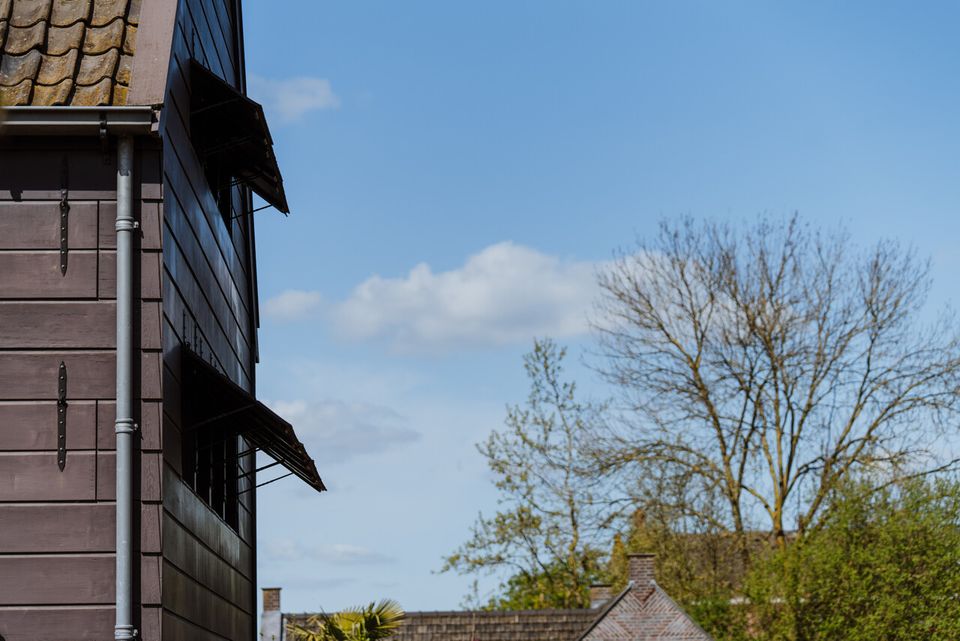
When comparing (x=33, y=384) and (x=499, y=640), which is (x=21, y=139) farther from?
(x=499, y=640)

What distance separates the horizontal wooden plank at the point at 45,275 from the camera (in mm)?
9258

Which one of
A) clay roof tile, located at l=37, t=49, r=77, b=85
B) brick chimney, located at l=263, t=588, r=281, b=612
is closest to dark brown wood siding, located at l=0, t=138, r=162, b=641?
clay roof tile, located at l=37, t=49, r=77, b=85

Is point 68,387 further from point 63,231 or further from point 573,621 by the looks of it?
point 573,621

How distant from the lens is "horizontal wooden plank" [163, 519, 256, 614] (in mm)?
9560

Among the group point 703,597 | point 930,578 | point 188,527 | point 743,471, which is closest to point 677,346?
point 743,471

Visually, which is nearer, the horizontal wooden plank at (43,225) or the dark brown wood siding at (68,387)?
the dark brown wood siding at (68,387)

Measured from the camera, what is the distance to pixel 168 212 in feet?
32.2

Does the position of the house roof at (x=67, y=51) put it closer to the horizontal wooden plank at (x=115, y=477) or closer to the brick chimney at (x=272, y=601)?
the horizontal wooden plank at (x=115, y=477)

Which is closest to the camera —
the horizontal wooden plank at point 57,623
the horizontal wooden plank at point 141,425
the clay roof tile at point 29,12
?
the horizontal wooden plank at point 57,623

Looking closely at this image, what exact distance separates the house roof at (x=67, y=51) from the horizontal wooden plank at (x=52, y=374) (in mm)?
1829

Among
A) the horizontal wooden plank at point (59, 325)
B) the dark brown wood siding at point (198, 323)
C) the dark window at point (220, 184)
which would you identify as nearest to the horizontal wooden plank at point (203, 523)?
the dark brown wood siding at point (198, 323)

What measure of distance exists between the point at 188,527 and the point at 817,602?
81.2ft

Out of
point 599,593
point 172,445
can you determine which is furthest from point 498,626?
point 172,445

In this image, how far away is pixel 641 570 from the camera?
101 ft
